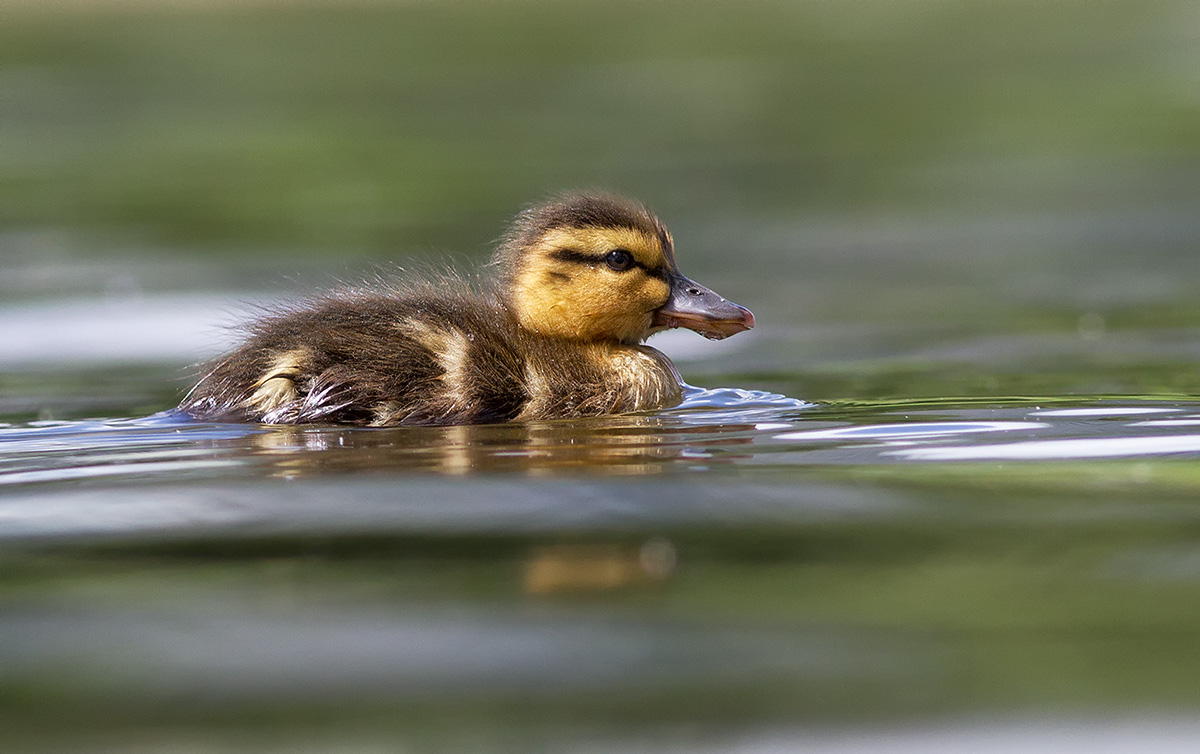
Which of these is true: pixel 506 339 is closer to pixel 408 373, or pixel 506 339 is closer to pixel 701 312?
pixel 408 373

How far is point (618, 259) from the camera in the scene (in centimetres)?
579

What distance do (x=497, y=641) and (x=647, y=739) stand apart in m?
0.45

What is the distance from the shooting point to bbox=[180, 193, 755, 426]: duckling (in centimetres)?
523

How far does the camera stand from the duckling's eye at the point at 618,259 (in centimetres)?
579

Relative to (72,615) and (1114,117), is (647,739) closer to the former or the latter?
(72,615)

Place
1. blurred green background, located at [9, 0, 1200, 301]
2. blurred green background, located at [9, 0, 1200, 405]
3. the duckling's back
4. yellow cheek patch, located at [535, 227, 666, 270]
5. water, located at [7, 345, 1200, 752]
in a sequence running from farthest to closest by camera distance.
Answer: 1. blurred green background, located at [9, 0, 1200, 301]
2. blurred green background, located at [9, 0, 1200, 405]
3. yellow cheek patch, located at [535, 227, 666, 270]
4. the duckling's back
5. water, located at [7, 345, 1200, 752]

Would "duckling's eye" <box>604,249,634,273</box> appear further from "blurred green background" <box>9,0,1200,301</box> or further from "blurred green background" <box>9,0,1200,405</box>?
"blurred green background" <box>9,0,1200,301</box>

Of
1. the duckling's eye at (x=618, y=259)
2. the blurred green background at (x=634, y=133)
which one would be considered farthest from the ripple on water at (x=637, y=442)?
the blurred green background at (x=634, y=133)

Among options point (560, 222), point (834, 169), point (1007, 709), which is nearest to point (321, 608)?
point (1007, 709)

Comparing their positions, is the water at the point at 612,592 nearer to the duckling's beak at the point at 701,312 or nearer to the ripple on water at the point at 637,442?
the ripple on water at the point at 637,442

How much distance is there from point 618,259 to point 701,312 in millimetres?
308

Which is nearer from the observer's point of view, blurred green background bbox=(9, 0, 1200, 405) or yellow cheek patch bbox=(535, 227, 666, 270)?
yellow cheek patch bbox=(535, 227, 666, 270)

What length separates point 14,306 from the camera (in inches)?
340

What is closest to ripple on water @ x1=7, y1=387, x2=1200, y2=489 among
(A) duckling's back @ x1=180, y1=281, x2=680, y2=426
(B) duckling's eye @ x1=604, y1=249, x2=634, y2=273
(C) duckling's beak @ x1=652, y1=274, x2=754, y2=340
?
(A) duckling's back @ x1=180, y1=281, x2=680, y2=426
